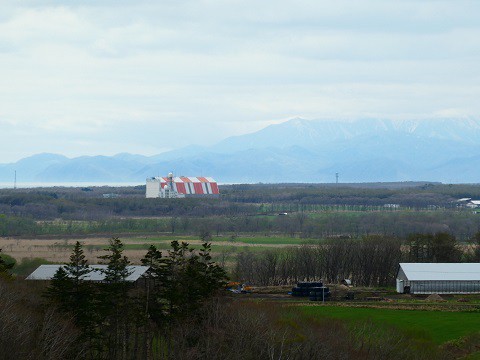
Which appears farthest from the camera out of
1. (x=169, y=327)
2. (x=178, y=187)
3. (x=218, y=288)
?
(x=178, y=187)

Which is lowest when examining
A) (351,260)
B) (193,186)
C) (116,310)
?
(116,310)

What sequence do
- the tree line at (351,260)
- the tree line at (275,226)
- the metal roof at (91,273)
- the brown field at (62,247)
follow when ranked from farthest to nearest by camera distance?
the tree line at (275,226) → the brown field at (62,247) → the tree line at (351,260) → the metal roof at (91,273)

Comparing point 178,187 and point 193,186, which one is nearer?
point 178,187

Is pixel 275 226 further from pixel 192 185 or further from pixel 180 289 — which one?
pixel 180 289

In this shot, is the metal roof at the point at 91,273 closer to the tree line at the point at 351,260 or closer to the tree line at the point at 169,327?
the tree line at the point at 169,327

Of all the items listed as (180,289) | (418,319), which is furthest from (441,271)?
(180,289)

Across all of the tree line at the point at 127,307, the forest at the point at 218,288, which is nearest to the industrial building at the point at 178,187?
the forest at the point at 218,288

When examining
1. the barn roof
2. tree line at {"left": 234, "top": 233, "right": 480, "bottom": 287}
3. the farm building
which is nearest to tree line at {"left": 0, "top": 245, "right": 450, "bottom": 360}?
the farm building

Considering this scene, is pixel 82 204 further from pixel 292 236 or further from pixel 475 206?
pixel 475 206
